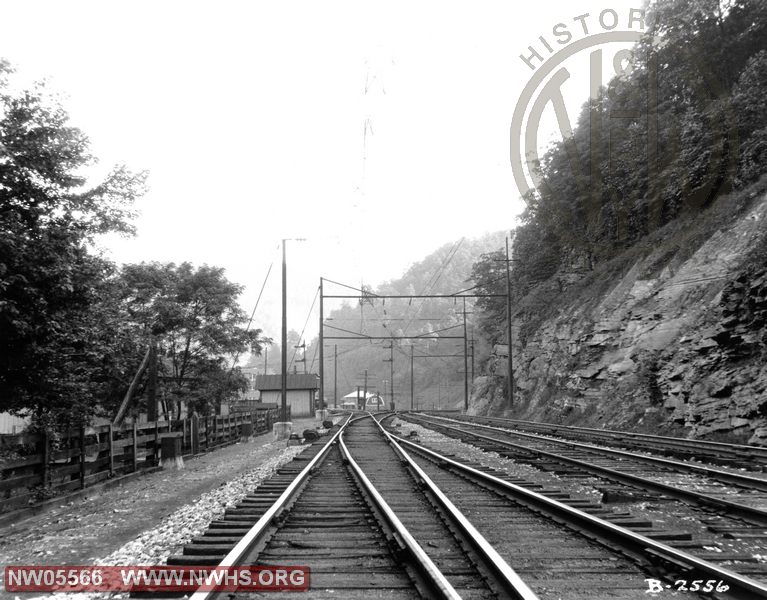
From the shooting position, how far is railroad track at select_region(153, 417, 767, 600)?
12.4 feet

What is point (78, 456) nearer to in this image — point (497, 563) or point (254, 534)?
point (254, 534)

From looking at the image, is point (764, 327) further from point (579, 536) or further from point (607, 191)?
point (607, 191)

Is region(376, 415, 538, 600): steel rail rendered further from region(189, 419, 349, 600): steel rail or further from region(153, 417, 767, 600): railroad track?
region(189, 419, 349, 600): steel rail

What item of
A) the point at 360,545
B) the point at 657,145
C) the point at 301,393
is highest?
the point at 657,145

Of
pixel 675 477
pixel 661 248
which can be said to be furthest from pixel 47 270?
pixel 661 248

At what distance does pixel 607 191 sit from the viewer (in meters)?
33.1

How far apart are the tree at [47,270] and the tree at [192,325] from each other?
1012 centimetres

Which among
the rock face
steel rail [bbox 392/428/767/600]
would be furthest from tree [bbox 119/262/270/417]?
steel rail [bbox 392/428/767/600]

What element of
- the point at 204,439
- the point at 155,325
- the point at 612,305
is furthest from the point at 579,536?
the point at 612,305

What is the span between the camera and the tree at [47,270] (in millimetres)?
9594

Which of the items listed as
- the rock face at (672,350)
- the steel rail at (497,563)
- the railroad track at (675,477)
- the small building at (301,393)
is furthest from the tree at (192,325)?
the small building at (301,393)

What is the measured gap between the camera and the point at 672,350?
1880 centimetres

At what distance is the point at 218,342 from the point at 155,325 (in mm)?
2795

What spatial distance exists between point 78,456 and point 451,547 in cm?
865
